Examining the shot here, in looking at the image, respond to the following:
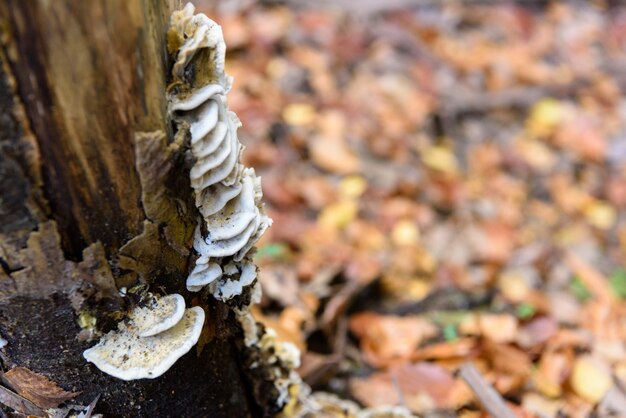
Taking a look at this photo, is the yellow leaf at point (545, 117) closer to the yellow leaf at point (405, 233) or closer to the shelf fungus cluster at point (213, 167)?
the yellow leaf at point (405, 233)

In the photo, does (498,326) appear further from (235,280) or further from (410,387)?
(235,280)

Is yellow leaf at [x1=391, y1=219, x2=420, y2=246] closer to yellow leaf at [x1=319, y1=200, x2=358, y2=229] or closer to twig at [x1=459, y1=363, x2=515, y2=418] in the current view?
yellow leaf at [x1=319, y1=200, x2=358, y2=229]

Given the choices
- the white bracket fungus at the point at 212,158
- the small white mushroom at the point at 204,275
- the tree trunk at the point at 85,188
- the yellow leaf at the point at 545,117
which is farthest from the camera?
the yellow leaf at the point at 545,117

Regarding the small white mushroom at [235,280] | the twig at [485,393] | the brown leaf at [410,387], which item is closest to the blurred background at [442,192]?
the brown leaf at [410,387]

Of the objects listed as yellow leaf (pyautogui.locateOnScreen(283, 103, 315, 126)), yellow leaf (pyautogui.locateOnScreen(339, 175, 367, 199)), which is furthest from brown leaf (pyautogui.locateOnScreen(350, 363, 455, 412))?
yellow leaf (pyautogui.locateOnScreen(283, 103, 315, 126))

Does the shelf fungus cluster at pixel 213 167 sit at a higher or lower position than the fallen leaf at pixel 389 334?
higher

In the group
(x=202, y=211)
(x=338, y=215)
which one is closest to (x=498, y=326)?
(x=338, y=215)
